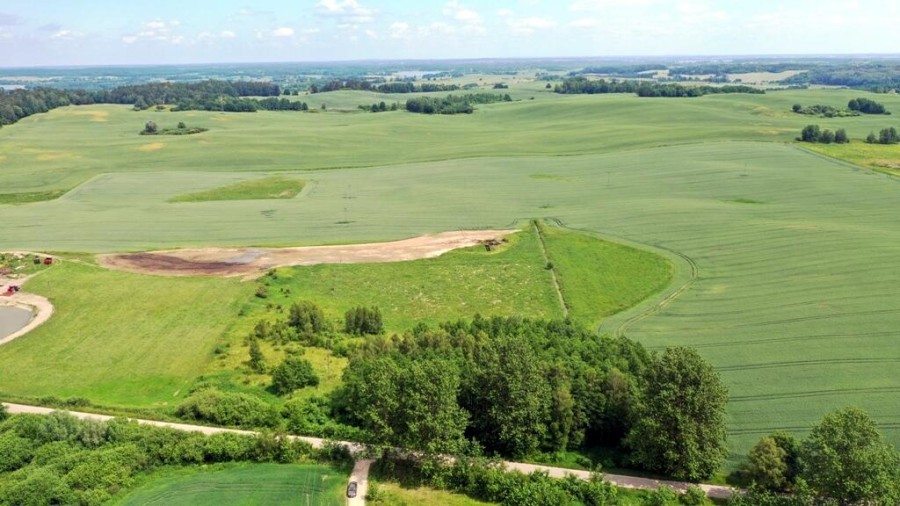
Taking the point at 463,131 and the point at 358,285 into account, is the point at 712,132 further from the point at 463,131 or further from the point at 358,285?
the point at 358,285

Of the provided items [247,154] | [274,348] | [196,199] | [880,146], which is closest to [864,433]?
[274,348]

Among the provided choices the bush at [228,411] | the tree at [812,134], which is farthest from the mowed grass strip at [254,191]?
the tree at [812,134]

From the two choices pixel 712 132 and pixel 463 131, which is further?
pixel 463 131

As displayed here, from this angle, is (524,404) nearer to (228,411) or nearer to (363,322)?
(228,411)

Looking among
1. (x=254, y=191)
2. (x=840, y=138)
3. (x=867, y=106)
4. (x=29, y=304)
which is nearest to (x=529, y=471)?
(x=29, y=304)

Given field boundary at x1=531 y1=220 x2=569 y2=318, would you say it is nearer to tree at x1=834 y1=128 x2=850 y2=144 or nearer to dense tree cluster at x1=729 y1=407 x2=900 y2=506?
dense tree cluster at x1=729 y1=407 x2=900 y2=506

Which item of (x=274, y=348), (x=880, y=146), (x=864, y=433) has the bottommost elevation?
(x=274, y=348)

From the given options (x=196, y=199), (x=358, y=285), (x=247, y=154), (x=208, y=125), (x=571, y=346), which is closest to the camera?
(x=571, y=346)
